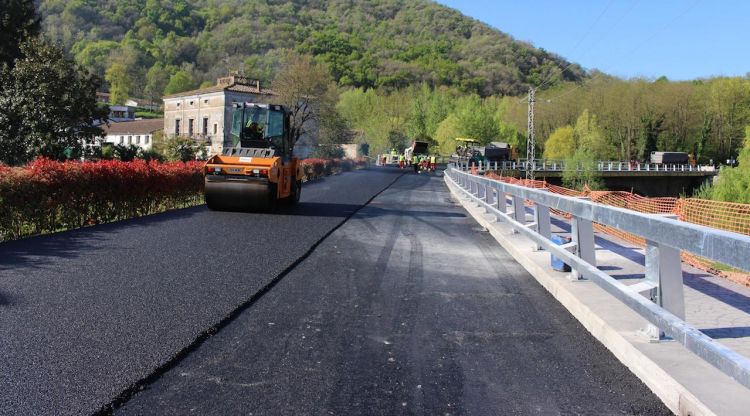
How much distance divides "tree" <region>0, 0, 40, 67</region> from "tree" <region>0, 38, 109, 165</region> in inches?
301

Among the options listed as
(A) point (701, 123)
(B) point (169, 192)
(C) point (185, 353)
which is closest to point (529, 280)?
(C) point (185, 353)

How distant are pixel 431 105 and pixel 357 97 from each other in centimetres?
1330

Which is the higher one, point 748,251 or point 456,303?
point 748,251

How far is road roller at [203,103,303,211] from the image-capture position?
47.5 ft

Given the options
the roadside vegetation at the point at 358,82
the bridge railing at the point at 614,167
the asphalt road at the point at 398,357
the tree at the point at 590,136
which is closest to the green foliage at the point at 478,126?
the roadside vegetation at the point at 358,82

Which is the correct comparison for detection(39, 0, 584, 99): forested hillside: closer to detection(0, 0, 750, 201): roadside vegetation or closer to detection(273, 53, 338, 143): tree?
detection(0, 0, 750, 201): roadside vegetation

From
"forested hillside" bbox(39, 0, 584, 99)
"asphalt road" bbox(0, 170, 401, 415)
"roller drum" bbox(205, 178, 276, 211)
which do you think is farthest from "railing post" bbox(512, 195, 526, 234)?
"forested hillside" bbox(39, 0, 584, 99)

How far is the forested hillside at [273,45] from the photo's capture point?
142 m

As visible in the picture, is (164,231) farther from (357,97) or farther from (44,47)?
(357,97)

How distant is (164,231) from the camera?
36.0ft

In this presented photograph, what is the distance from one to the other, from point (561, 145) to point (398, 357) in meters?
87.9

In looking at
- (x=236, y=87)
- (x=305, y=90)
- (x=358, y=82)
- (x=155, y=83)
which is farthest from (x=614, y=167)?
(x=155, y=83)

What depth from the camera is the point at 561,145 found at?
3469 inches

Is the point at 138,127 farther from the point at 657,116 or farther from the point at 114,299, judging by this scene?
the point at 114,299
